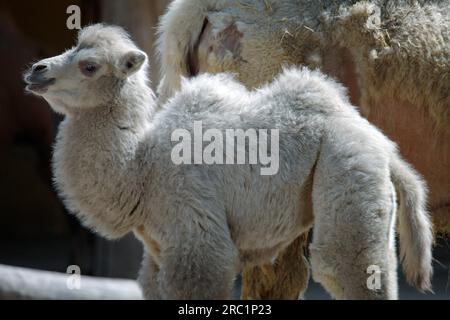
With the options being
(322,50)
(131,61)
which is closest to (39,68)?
(131,61)

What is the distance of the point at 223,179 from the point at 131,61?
58cm

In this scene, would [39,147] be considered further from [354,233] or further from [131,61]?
[354,233]

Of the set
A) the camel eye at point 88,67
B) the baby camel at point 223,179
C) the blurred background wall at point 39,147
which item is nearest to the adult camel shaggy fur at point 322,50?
the baby camel at point 223,179

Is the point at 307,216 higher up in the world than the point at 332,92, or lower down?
lower down

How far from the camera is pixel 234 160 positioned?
12.0 feet

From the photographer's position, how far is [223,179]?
362 cm

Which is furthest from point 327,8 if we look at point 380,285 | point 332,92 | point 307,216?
point 380,285

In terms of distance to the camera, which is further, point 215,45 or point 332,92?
point 215,45

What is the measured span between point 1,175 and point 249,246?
7273 mm

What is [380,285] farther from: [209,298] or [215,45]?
[215,45]

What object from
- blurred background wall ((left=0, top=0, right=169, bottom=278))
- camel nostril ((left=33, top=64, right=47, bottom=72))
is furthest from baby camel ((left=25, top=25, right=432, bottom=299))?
blurred background wall ((left=0, top=0, right=169, bottom=278))

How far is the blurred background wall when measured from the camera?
744 centimetres

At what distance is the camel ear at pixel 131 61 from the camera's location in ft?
12.0

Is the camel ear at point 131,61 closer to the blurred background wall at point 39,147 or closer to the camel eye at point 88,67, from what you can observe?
the camel eye at point 88,67
